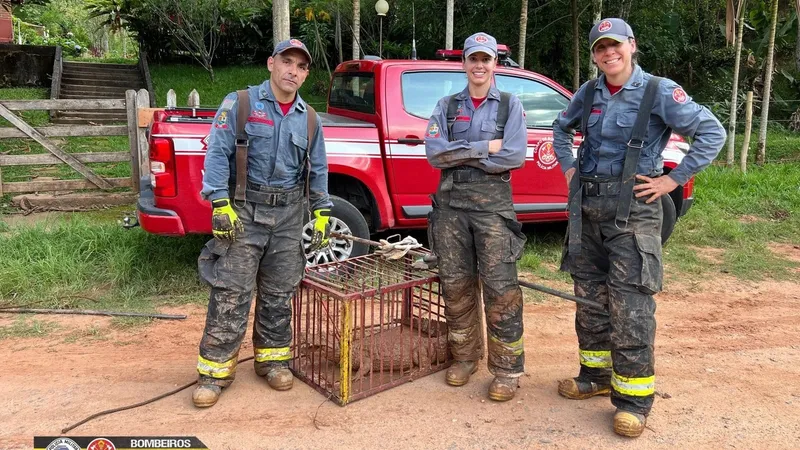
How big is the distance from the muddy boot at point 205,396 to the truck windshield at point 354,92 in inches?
119

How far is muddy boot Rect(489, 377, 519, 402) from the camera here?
3732 millimetres

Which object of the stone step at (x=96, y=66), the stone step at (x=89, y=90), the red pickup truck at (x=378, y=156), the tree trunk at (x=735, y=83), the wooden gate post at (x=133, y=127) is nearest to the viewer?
the red pickup truck at (x=378, y=156)

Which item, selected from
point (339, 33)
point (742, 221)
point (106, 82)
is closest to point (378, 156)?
point (742, 221)

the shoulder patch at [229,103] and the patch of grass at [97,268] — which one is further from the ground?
the shoulder patch at [229,103]

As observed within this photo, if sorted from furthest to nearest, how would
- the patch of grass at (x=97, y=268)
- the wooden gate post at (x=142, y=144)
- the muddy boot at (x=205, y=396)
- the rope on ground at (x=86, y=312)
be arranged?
the wooden gate post at (x=142, y=144) → the patch of grass at (x=97, y=268) → the rope on ground at (x=86, y=312) → the muddy boot at (x=205, y=396)

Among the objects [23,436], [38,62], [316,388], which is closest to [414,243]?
[316,388]

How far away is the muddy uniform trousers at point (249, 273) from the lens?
3645mm

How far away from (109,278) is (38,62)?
1513 centimetres

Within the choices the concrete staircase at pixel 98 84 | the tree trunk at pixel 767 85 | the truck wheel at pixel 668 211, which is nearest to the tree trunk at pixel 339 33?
the concrete staircase at pixel 98 84

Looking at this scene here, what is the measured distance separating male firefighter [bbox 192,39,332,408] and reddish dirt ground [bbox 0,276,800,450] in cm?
29

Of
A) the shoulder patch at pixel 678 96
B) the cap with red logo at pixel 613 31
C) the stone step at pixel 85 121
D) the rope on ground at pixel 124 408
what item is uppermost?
the cap with red logo at pixel 613 31

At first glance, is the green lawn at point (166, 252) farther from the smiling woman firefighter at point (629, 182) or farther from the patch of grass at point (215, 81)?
the patch of grass at point (215, 81)

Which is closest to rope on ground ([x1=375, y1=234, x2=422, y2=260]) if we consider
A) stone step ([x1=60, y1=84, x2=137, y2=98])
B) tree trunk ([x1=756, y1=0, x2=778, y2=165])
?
tree trunk ([x1=756, y1=0, x2=778, y2=165])

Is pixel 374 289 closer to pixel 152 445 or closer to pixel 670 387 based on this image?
pixel 152 445
